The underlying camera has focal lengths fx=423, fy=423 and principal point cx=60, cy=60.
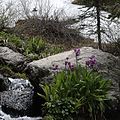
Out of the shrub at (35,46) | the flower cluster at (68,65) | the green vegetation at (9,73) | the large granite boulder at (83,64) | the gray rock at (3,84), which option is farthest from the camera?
the shrub at (35,46)

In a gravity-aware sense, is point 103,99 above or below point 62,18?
below

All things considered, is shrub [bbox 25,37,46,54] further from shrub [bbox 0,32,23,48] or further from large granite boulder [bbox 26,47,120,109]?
large granite boulder [bbox 26,47,120,109]

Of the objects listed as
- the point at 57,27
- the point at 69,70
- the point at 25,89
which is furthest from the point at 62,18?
the point at 69,70

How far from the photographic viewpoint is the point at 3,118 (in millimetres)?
7953

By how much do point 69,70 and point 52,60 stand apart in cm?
110

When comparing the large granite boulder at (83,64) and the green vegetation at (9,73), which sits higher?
the large granite boulder at (83,64)

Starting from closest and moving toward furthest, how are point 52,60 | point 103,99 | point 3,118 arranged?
point 103,99 → point 3,118 → point 52,60

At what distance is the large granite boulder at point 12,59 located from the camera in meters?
10.2

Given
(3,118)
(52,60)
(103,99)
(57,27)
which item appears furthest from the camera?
(57,27)

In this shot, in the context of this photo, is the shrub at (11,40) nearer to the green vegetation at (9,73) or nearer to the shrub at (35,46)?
the shrub at (35,46)

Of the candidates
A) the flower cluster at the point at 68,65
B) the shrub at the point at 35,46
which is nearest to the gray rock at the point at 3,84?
the flower cluster at the point at 68,65

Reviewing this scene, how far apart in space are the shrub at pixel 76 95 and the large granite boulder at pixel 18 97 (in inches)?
48.6

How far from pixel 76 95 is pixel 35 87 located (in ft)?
5.79

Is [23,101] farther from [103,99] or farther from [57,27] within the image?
[57,27]
